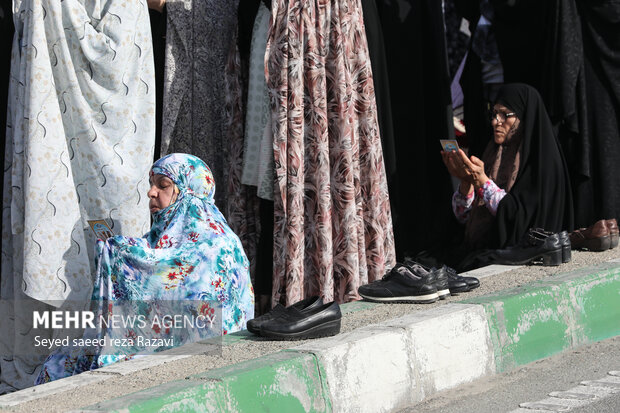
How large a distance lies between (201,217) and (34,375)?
1.25m

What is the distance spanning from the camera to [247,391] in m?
2.83

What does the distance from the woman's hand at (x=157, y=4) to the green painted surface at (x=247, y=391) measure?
90.9 inches

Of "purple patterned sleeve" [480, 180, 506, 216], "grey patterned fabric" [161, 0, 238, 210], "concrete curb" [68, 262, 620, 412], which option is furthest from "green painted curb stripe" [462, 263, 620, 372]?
"grey patterned fabric" [161, 0, 238, 210]

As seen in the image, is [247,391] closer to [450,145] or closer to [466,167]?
[450,145]

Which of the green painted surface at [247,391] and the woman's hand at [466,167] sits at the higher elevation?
the woman's hand at [466,167]

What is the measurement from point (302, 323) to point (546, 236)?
1821 millimetres

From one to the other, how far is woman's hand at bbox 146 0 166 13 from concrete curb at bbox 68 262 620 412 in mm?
2122

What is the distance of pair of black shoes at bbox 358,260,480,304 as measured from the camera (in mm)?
3883

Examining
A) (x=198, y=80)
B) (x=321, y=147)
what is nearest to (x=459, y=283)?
(x=321, y=147)

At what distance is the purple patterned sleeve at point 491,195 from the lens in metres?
5.11

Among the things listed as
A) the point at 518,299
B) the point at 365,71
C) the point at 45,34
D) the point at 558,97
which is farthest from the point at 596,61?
the point at 45,34

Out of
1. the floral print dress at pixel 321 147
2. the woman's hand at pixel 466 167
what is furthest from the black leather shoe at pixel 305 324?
Answer: the woman's hand at pixel 466 167

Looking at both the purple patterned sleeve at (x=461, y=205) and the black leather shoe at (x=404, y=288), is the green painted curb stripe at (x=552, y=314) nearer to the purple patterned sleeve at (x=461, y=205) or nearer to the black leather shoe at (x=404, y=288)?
the black leather shoe at (x=404, y=288)

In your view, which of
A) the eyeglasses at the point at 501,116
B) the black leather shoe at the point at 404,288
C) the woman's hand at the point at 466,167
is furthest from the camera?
the eyeglasses at the point at 501,116
